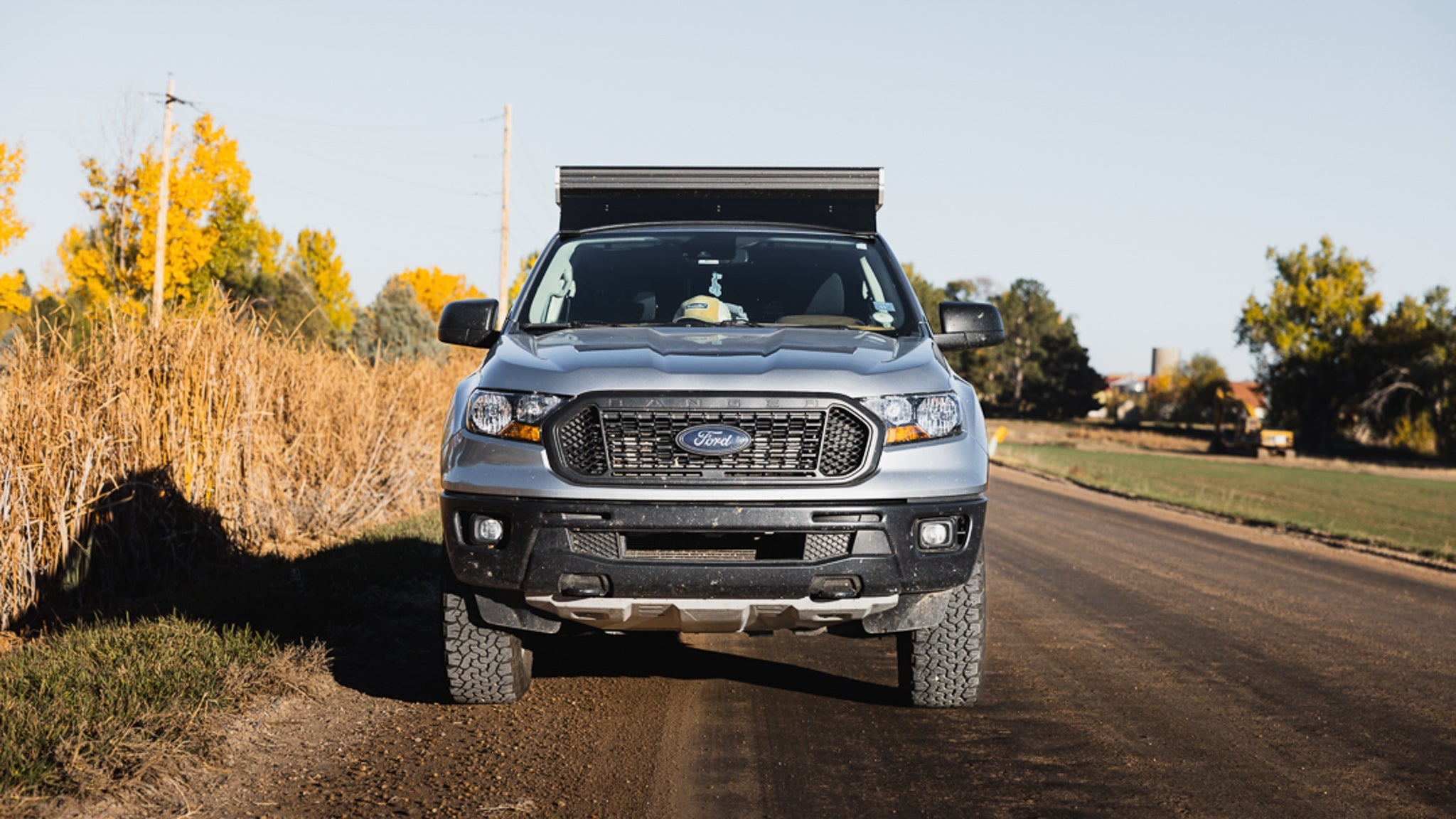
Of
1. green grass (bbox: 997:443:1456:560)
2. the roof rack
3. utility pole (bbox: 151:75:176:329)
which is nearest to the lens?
the roof rack

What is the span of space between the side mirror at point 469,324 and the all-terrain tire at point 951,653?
90.9 inches

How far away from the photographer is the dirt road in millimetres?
4012

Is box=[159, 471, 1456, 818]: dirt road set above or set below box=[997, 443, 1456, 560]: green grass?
above

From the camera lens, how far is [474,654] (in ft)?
16.2

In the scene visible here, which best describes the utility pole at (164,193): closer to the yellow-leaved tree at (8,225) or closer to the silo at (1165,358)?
the yellow-leaved tree at (8,225)

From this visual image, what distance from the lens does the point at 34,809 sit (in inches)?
135

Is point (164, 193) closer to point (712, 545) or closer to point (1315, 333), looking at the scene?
point (712, 545)

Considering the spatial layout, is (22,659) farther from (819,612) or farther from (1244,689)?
(1244,689)

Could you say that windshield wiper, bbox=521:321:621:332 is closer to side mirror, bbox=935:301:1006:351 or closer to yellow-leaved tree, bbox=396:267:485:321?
side mirror, bbox=935:301:1006:351

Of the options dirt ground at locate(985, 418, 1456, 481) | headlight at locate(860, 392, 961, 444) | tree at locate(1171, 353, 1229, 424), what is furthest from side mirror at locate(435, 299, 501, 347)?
tree at locate(1171, 353, 1229, 424)

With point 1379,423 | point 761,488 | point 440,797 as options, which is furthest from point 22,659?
point 1379,423

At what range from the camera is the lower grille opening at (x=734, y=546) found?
14.3 feet

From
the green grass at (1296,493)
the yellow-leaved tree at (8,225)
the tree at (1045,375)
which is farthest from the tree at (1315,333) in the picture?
the yellow-leaved tree at (8,225)

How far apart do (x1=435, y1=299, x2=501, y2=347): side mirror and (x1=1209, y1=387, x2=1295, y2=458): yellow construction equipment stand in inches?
2870
